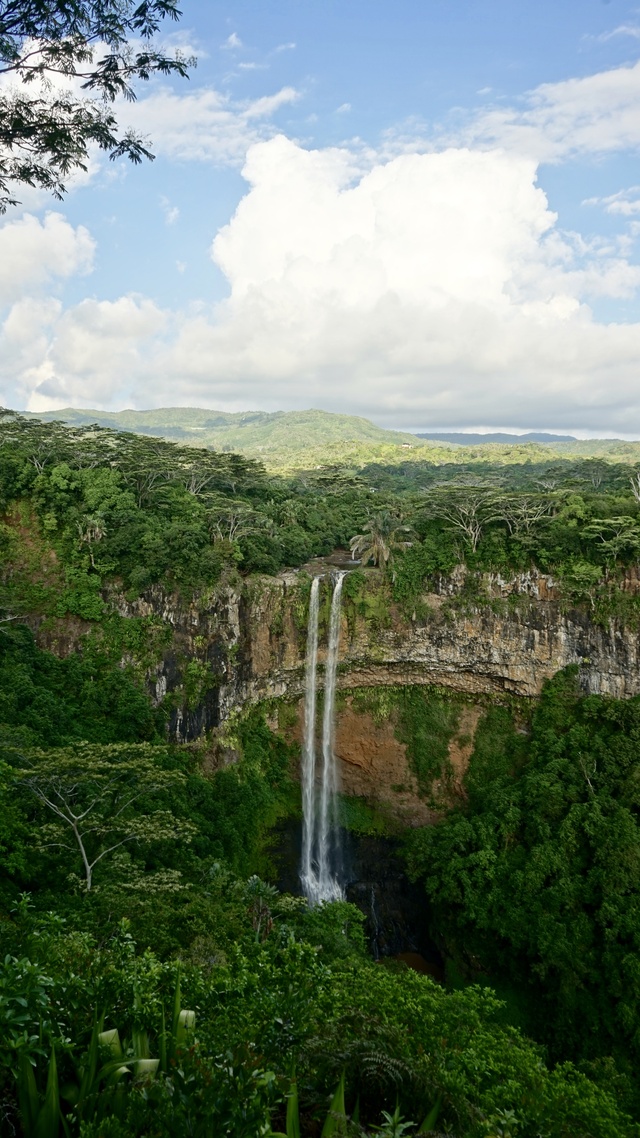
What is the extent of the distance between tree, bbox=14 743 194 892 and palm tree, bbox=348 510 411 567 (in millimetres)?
12847

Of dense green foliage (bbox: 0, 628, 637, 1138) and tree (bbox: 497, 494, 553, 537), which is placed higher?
tree (bbox: 497, 494, 553, 537)

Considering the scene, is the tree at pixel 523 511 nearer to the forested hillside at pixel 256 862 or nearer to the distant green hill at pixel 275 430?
the forested hillside at pixel 256 862

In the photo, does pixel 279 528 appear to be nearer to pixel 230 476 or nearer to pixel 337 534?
pixel 337 534

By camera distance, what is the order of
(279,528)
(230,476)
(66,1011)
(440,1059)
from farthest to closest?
(230,476) < (279,528) < (440,1059) < (66,1011)

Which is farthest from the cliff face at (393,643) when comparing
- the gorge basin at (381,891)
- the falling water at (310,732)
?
the gorge basin at (381,891)

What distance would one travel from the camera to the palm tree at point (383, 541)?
25.1m

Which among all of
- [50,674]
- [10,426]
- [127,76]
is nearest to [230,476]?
[10,426]

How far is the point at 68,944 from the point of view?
21.4 feet

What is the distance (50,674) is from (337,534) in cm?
1498

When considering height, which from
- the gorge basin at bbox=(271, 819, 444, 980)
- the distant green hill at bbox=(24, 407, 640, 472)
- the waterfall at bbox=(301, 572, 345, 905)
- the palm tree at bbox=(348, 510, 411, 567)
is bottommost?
the gorge basin at bbox=(271, 819, 444, 980)

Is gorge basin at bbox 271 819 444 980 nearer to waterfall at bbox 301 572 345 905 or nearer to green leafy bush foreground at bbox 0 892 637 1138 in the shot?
waterfall at bbox 301 572 345 905

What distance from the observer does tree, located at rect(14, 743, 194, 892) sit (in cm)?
1327

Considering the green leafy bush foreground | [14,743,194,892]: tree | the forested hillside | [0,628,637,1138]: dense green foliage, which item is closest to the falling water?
the forested hillside

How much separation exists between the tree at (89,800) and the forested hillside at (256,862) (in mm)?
93
